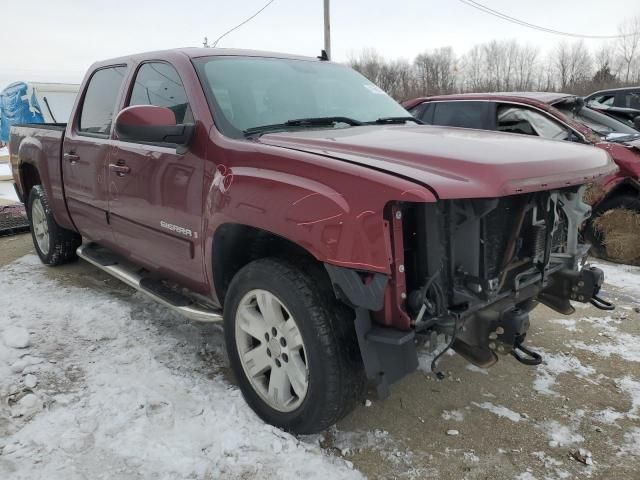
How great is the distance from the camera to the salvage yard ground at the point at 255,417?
7.68 feet

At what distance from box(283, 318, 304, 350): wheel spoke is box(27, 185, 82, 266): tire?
3.55m

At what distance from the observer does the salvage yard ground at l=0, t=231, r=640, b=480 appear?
2.34m

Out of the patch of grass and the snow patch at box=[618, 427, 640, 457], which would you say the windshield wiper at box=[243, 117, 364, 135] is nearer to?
the snow patch at box=[618, 427, 640, 457]

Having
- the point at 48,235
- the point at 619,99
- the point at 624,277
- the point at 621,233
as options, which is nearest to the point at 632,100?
the point at 619,99

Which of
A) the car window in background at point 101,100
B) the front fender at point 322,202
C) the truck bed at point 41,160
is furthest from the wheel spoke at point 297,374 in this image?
the truck bed at point 41,160

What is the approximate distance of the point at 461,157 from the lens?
205cm

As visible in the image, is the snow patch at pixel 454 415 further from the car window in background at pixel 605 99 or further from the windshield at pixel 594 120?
the car window in background at pixel 605 99

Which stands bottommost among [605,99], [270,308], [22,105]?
[270,308]

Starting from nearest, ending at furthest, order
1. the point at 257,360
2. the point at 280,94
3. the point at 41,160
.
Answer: the point at 257,360 < the point at 280,94 < the point at 41,160

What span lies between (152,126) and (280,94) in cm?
82

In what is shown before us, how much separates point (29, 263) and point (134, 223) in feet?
9.11

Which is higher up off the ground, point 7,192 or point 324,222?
point 324,222

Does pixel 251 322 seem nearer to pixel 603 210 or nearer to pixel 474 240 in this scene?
pixel 474 240

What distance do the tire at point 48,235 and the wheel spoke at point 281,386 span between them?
11.5 ft
